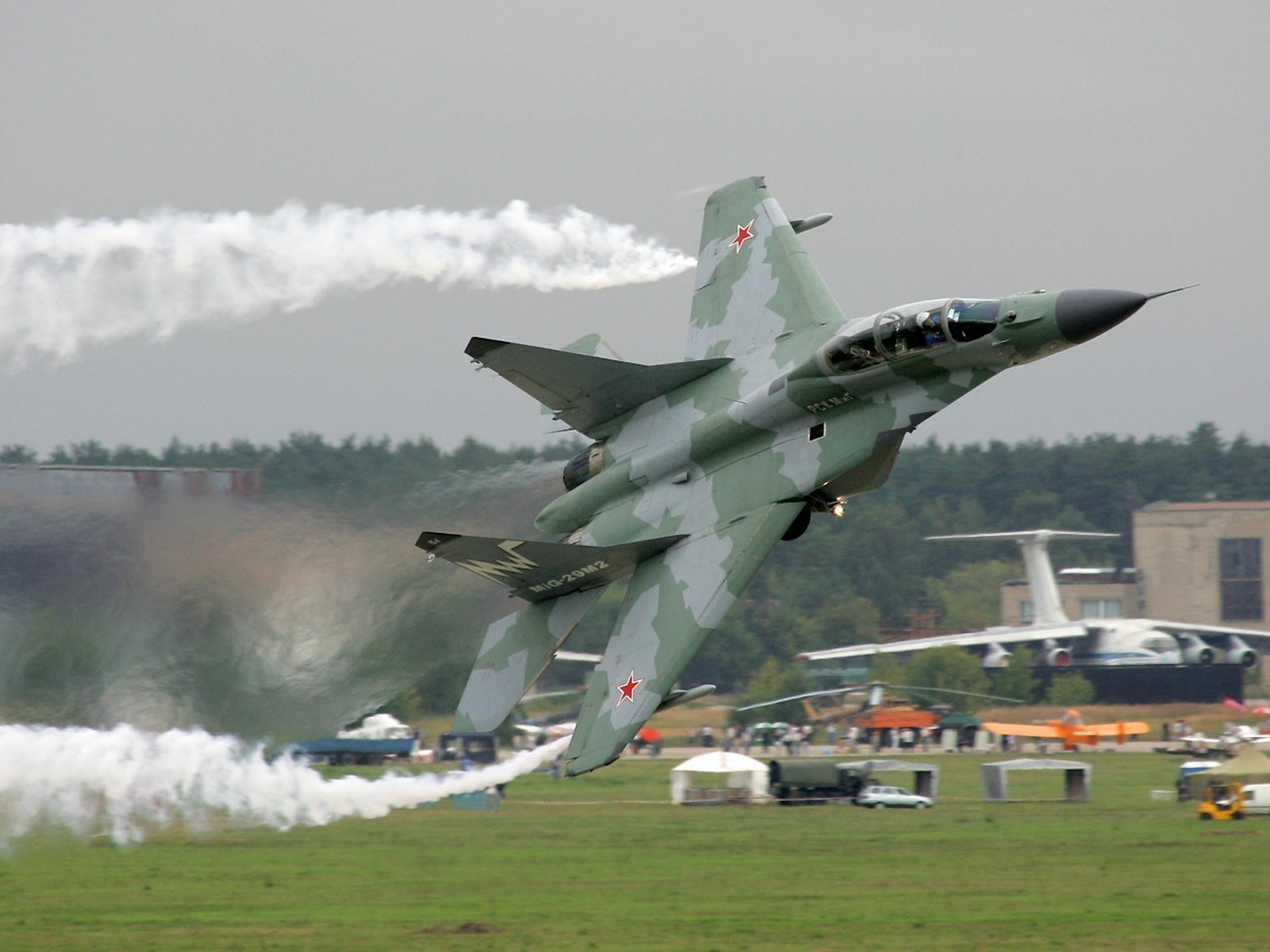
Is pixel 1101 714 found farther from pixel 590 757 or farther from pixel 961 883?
pixel 590 757

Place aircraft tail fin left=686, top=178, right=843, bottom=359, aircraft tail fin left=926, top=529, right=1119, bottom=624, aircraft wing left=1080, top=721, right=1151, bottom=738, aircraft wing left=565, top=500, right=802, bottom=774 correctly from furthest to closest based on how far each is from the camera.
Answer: aircraft tail fin left=926, top=529, right=1119, bottom=624 < aircraft wing left=1080, top=721, right=1151, bottom=738 < aircraft tail fin left=686, top=178, right=843, bottom=359 < aircraft wing left=565, top=500, right=802, bottom=774

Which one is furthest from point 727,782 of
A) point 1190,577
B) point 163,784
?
point 1190,577

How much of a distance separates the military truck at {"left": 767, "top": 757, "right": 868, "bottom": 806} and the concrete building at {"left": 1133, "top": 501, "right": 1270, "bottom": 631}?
56107 mm

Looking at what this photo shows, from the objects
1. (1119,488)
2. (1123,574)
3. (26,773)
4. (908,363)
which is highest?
(1119,488)

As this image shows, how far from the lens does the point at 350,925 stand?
85.8ft

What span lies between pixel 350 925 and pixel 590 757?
468 inches

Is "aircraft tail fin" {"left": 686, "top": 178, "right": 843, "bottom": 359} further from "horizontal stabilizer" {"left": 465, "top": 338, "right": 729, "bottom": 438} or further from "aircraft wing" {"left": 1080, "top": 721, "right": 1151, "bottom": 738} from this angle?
"aircraft wing" {"left": 1080, "top": 721, "right": 1151, "bottom": 738}

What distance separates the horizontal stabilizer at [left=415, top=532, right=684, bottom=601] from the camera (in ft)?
56.8

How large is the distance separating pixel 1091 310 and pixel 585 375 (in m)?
6.58

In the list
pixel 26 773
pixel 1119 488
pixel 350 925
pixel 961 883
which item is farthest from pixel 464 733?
pixel 1119 488

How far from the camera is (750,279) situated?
20.4 metres

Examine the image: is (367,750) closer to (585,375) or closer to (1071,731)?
(1071,731)

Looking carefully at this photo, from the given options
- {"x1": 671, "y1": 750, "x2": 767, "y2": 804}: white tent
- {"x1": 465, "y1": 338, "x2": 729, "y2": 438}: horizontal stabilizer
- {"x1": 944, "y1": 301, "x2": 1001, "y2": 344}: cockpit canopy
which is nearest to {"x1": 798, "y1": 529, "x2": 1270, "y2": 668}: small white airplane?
{"x1": 671, "y1": 750, "x2": 767, "y2": 804}: white tent

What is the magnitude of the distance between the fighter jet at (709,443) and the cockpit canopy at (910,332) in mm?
20
